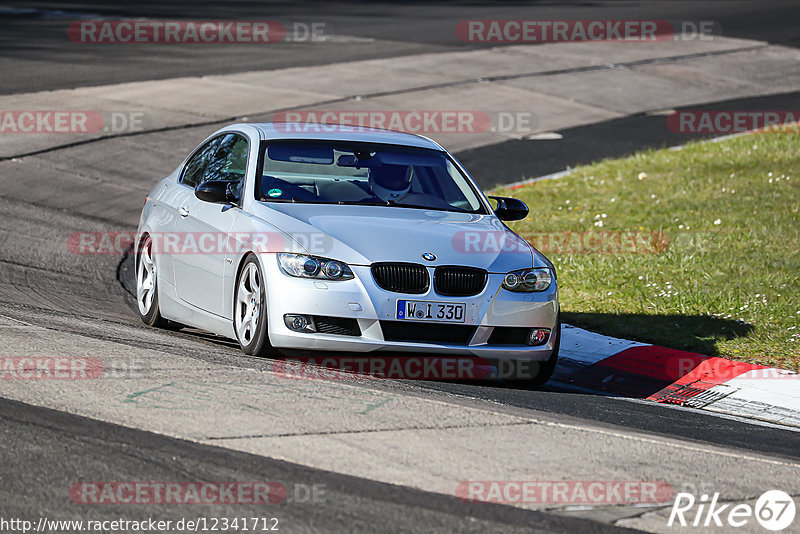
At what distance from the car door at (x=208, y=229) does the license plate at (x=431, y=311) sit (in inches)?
53.7

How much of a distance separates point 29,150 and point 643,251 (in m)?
7.98

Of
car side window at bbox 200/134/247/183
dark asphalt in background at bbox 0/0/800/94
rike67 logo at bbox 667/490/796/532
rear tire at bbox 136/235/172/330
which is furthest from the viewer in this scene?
dark asphalt in background at bbox 0/0/800/94

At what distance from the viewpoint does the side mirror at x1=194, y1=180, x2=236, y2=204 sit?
8281 mm

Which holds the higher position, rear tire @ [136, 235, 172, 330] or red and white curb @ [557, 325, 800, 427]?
rear tire @ [136, 235, 172, 330]

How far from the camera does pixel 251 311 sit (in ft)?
25.5

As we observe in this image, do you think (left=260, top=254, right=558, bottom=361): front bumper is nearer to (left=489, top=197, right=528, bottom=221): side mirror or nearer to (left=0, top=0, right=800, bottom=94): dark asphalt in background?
(left=489, top=197, right=528, bottom=221): side mirror

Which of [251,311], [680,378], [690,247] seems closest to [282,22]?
[690,247]

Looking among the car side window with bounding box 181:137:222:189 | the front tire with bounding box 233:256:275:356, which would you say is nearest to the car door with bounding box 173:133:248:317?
the car side window with bounding box 181:137:222:189

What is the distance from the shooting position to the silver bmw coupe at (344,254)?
7.39m

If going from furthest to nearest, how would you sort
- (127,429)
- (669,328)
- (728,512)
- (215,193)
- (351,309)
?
1. (669,328)
2. (215,193)
3. (351,309)
4. (127,429)
5. (728,512)

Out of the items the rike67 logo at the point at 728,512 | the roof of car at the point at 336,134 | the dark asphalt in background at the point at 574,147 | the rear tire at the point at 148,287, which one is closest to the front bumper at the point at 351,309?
the roof of car at the point at 336,134

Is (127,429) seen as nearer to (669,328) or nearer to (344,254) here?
(344,254)

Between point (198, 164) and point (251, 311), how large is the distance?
2.10 metres

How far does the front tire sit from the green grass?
3.41 metres
